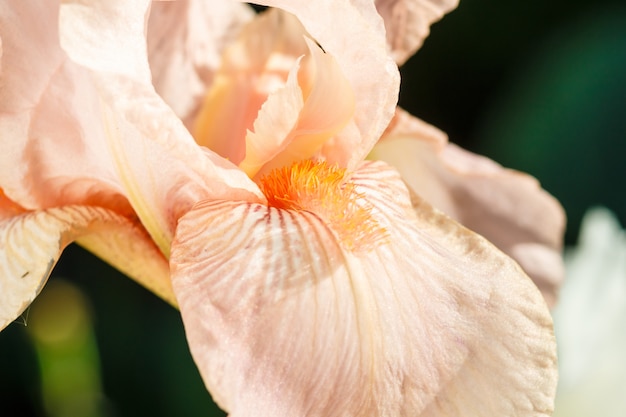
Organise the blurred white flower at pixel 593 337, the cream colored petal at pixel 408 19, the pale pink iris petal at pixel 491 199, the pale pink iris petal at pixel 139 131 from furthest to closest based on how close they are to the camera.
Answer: the blurred white flower at pixel 593 337
the pale pink iris petal at pixel 491 199
the cream colored petal at pixel 408 19
the pale pink iris petal at pixel 139 131

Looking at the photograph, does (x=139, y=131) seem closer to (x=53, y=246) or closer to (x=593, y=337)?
(x=53, y=246)

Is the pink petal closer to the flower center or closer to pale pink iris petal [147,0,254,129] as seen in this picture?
the flower center

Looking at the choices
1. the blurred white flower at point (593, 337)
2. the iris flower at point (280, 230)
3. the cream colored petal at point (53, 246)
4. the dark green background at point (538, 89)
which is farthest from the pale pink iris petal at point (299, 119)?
the dark green background at point (538, 89)

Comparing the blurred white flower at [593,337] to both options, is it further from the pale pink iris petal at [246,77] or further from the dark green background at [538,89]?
the pale pink iris petal at [246,77]

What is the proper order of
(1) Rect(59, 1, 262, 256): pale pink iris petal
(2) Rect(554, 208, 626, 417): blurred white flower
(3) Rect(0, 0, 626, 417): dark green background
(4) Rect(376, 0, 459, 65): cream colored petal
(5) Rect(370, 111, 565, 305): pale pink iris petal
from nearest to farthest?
(1) Rect(59, 1, 262, 256): pale pink iris petal → (4) Rect(376, 0, 459, 65): cream colored petal → (5) Rect(370, 111, 565, 305): pale pink iris petal → (2) Rect(554, 208, 626, 417): blurred white flower → (3) Rect(0, 0, 626, 417): dark green background

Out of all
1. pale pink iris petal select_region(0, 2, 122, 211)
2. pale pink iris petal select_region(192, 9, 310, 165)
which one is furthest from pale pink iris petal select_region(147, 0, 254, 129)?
pale pink iris petal select_region(0, 2, 122, 211)

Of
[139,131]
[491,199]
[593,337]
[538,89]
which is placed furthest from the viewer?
[538,89]

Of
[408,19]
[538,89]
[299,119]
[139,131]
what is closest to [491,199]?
[408,19]
